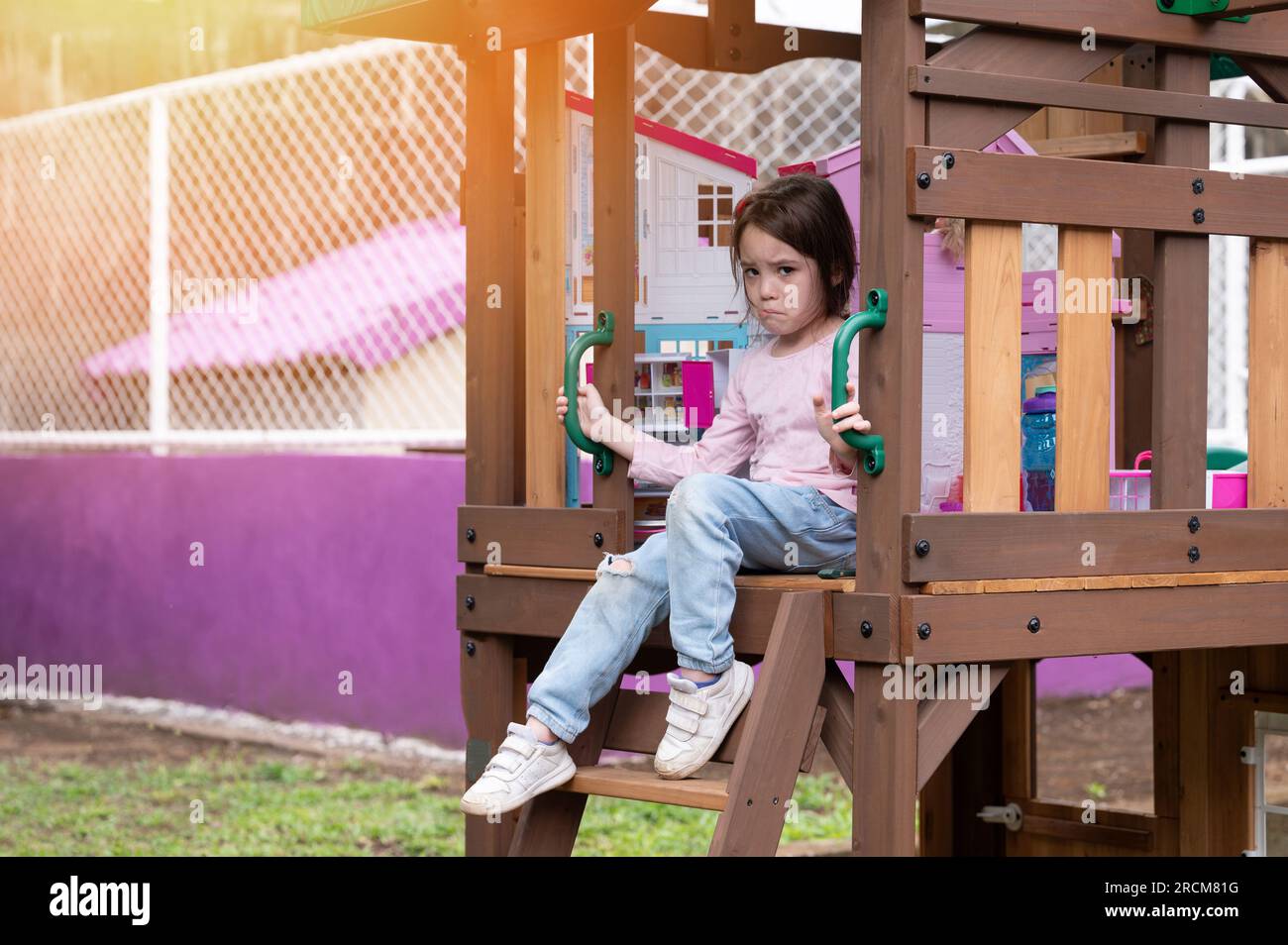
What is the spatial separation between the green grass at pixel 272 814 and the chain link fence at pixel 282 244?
5.33ft

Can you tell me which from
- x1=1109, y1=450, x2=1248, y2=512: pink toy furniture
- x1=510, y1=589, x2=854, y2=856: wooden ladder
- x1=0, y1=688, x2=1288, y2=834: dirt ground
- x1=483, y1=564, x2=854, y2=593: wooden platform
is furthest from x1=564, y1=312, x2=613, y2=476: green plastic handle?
x1=0, y1=688, x2=1288, y2=834: dirt ground

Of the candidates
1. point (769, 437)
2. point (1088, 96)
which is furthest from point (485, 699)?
point (1088, 96)

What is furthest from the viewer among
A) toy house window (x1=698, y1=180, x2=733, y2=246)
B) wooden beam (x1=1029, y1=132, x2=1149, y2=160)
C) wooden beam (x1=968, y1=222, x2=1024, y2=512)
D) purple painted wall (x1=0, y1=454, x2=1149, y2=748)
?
purple painted wall (x1=0, y1=454, x2=1149, y2=748)

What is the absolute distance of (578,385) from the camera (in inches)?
143

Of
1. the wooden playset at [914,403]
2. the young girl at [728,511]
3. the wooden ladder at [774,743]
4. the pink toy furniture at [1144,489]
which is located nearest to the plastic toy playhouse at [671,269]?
the wooden playset at [914,403]

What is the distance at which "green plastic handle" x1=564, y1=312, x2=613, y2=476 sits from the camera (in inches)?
139

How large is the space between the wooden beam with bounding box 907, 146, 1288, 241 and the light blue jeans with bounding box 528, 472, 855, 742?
68 cm

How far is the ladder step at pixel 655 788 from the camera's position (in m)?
3.04

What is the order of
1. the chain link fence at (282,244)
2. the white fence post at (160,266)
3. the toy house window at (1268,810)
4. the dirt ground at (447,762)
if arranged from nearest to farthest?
the toy house window at (1268,810) → the dirt ground at (447,762) → the chain link fence at (282,244) → the white fence post at (160,266)

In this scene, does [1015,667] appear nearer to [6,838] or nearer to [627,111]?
[627,111]

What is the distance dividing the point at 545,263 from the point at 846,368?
105cm

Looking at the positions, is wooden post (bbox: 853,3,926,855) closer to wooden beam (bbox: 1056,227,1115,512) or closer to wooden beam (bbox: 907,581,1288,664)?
wooden beam (bbox: 907,581,1288,664)

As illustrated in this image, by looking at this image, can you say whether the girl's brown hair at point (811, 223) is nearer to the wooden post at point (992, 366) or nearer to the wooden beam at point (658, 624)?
the wooden post at point (992, 366)
